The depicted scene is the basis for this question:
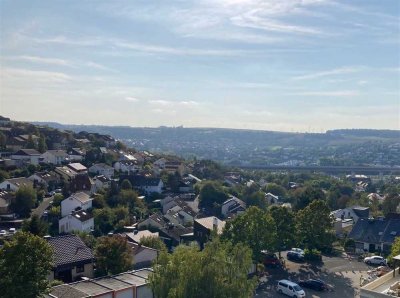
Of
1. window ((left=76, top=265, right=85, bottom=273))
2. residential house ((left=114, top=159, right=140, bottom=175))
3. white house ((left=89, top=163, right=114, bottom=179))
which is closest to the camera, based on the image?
window ((left=76, top=265, right=85, bottom=273))

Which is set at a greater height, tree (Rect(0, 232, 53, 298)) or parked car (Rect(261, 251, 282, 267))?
tree (Rect(0, 232, 53, 298))

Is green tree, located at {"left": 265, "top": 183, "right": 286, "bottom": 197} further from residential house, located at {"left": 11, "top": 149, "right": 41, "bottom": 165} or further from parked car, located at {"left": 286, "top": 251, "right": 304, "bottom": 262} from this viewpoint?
parked car, located at {"left": 286, "top": 251, "right": 304, "bottom": 262}

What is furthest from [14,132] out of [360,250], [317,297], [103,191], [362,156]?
[362,156]

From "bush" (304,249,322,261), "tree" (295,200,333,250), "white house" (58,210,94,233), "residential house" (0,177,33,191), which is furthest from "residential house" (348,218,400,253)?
"residential house" (0,177,33,191)

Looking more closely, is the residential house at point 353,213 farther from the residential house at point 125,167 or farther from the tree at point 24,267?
the tree at point 24,267

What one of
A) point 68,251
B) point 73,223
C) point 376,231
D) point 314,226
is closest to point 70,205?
point 73,223

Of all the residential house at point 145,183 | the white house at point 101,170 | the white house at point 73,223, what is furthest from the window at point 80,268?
the white house at point 101,170
